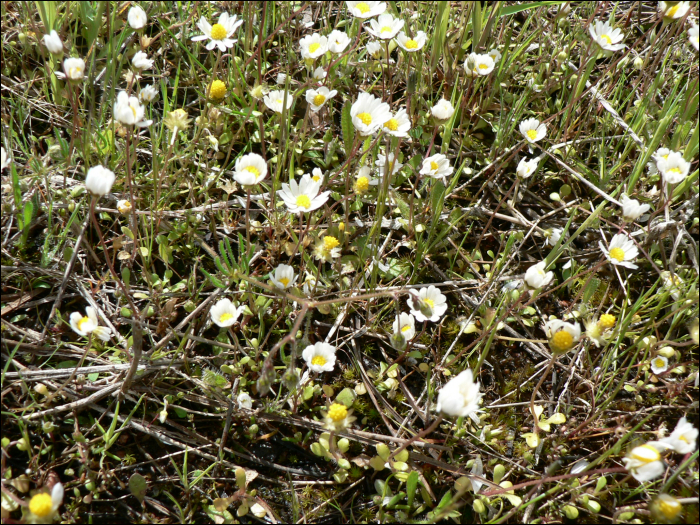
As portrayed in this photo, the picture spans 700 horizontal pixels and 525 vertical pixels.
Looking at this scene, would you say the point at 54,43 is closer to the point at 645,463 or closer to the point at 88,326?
the point at 88,326

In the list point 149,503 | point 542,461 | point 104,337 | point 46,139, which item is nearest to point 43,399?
point 104,337

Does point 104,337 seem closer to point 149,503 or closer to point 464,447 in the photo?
point 149,503

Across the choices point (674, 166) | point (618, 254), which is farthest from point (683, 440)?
point (674, 166)

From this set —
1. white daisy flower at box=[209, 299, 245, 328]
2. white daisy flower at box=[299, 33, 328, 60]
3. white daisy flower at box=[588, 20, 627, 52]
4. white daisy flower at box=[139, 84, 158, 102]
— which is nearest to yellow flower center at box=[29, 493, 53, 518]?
white daisy flower at box=[209, 299, 245, 328]

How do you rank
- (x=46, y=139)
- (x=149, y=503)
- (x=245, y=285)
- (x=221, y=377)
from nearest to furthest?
(x=149, y=503) → (x=221, y=377) → (x=245, y=285) → (x=46, y=139)

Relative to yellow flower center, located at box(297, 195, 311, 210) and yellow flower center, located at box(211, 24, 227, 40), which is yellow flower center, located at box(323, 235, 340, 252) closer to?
yellow flower center, located at box(297, 195, 311, 210)

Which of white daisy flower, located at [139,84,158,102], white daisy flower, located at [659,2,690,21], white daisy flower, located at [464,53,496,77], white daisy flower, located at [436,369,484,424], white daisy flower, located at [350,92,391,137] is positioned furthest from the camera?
white daisy flower, located at [464,53,496,77]
